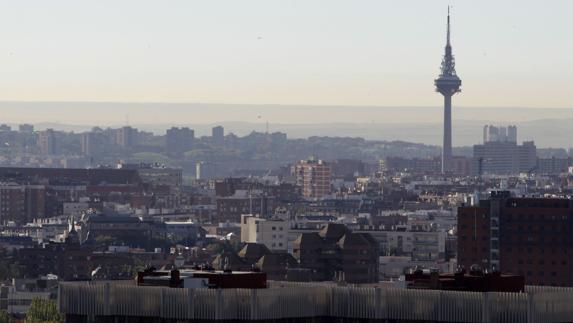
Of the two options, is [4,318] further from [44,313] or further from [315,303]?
[315,303]

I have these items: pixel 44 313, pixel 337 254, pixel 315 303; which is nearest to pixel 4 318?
pixel 44 313

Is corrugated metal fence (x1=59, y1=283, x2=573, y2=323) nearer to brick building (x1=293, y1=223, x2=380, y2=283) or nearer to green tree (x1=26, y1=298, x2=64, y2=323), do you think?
green tree (x1=26, y1=298, x2=64, y2=323)

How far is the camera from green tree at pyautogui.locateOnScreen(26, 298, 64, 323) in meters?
96.7

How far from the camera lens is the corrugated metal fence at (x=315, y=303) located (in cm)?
5438

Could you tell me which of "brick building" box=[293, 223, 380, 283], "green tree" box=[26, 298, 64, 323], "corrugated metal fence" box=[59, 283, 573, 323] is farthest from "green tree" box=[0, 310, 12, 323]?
"corrugated metal fence" box=[59, 283, 573, 323]

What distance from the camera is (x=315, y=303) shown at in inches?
2207

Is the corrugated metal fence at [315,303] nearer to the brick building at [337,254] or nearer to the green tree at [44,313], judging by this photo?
the green tree at [44,313]

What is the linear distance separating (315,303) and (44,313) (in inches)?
1918

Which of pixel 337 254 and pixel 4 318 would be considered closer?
pixel 4 318

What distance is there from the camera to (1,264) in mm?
177000

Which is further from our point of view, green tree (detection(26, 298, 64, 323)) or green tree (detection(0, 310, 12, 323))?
green tree (detection(0, 310, 12, 323))

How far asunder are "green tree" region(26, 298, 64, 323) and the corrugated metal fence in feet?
117

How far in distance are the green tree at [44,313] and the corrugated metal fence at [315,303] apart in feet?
117

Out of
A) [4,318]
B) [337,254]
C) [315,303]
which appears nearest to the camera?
[315,303]
